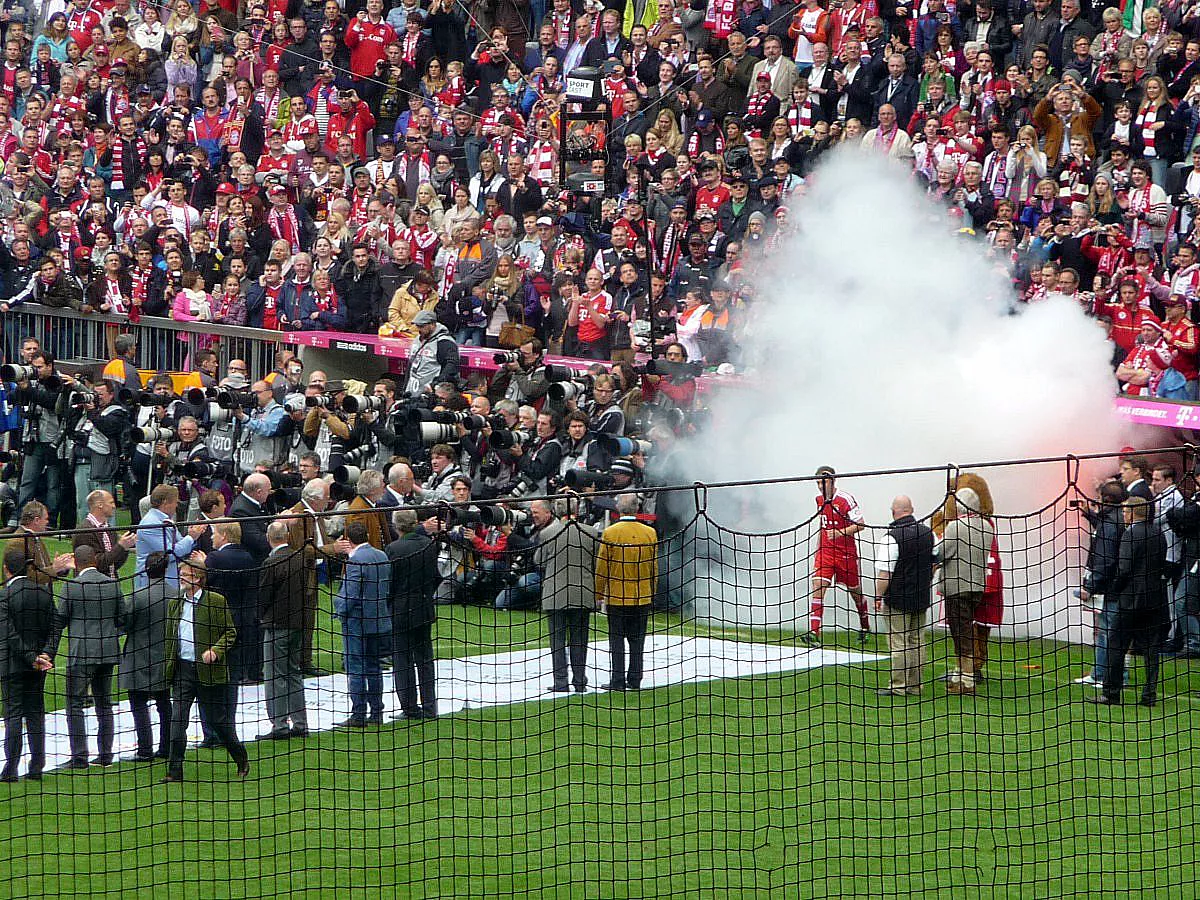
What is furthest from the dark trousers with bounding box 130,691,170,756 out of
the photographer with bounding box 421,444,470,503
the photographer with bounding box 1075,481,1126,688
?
the photographer with bounding box 1075,481,1126,688

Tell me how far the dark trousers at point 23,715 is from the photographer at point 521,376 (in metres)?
6.01

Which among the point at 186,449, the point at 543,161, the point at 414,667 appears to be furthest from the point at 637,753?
the point at 543,161

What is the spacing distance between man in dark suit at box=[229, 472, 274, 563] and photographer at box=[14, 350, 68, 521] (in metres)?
4.40

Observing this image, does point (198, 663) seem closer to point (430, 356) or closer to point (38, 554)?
point (38, 554)

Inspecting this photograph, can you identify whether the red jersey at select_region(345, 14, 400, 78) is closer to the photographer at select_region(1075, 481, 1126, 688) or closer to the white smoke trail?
the white smoke trail

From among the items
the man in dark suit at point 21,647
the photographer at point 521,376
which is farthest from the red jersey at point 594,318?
the man in dark suit at point 21,647

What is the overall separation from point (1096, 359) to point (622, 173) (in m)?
6.84

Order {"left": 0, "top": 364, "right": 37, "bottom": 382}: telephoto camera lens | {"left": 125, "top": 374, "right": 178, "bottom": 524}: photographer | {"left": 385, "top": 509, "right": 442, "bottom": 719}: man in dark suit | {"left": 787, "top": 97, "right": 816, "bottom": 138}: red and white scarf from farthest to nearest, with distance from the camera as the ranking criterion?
{"left": 787, "top": 97, "right": 816, "bottom": 138}: red and white scarf < {"left": 0, "top": 364, "right": 37, "bottom": 382}: telephoto camera lens < {"left": 125, "top": 374, "right": 178, "bottom": 524}: photographer < {"left": 385, "top": 509, "right": 442, "bottom": 719}: man in dark suit

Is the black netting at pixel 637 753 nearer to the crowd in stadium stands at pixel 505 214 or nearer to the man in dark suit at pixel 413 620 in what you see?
the man in dark suit at pixel 413 620

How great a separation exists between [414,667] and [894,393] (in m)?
4.62

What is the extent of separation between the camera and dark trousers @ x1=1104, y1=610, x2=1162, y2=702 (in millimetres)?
11031

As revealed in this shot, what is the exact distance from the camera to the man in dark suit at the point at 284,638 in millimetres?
10422

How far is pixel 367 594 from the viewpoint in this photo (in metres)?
10.8

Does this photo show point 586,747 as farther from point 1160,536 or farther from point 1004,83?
point 1004,83
